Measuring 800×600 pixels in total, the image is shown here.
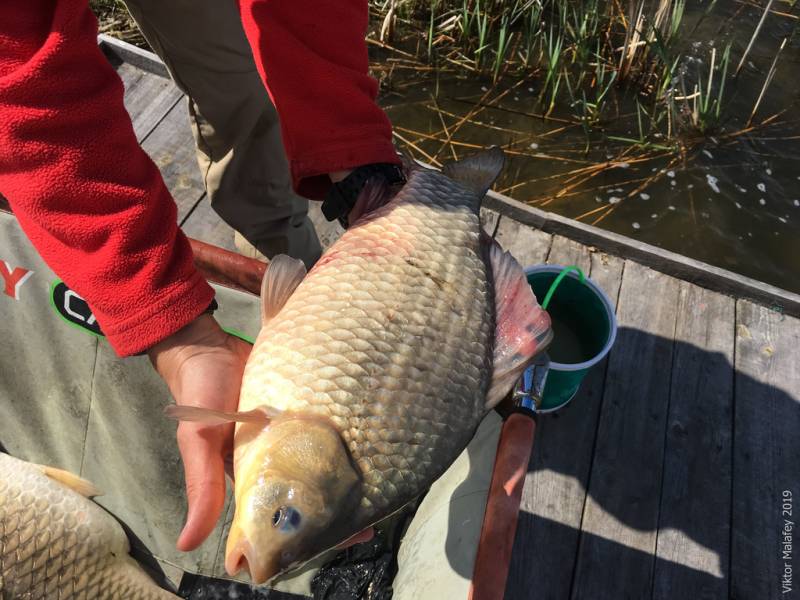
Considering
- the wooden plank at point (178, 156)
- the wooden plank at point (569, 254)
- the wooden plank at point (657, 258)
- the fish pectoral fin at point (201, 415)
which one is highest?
the fish pectoral fin at point (201, 415)

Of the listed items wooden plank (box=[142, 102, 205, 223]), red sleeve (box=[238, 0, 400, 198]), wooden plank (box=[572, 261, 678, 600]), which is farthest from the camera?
wooden plank (box=[142, 102, 205, 223])

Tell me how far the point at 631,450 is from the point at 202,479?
1611mm

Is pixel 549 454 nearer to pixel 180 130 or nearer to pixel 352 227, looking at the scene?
pixel 352 227

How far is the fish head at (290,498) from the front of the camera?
88 cm

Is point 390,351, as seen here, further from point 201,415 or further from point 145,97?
point 145,97

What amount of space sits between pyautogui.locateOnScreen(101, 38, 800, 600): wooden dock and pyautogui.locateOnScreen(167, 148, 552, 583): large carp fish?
1.04m

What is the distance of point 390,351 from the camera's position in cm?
106

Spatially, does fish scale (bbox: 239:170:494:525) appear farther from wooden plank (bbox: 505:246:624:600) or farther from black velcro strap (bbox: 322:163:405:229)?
wooden plank (bbox: 505:246:624:600)

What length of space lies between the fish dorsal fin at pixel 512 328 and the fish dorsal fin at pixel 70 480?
1472mm

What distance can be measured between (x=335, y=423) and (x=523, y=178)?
3016 millimetres

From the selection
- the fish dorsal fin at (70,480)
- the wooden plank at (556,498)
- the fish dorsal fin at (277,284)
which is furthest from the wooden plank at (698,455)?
the fish dorsal fin at (70,480)

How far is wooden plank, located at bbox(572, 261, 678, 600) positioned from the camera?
1.91 m

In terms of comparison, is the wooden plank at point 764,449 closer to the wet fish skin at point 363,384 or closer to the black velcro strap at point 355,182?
the wet fish skin at point 363,384

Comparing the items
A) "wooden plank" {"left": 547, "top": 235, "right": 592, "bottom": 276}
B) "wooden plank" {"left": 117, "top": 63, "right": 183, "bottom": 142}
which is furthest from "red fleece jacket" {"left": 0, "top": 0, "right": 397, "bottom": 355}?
"wooden plank" {"left": 117, "top": 63, "right": 183, "bottom": 142}
